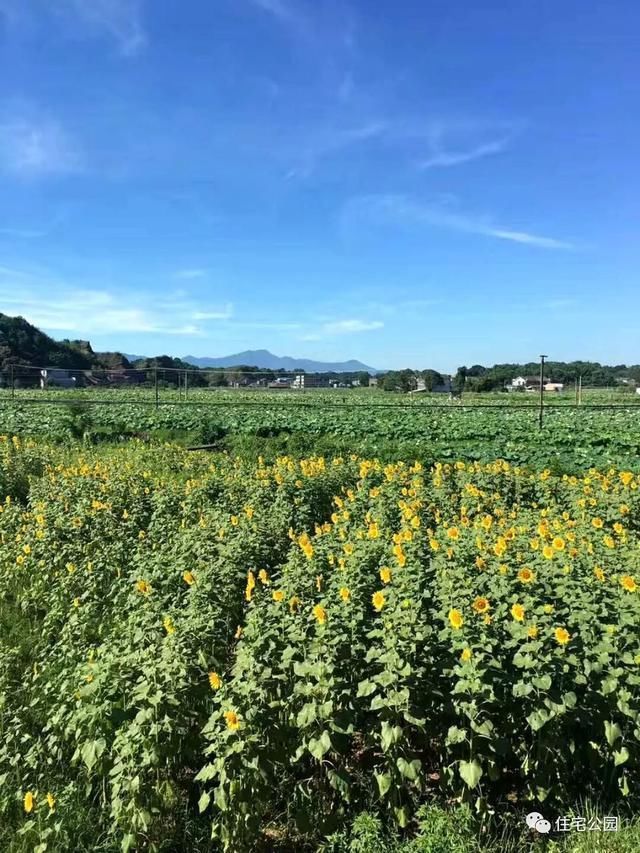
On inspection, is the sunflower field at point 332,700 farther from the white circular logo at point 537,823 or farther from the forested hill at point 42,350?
the forested hill at point 42,350

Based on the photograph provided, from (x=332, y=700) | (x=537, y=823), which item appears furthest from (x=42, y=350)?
(x=537, y=823)

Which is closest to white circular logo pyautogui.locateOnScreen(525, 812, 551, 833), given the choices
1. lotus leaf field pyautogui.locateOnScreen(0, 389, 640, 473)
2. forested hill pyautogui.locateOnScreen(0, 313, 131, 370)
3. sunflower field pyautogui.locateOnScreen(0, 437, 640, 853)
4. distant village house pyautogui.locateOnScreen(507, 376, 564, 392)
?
sunflower field pyautogui.locateOnScreen(0, 437, 640, 853)

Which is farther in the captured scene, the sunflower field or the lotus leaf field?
the lotus leaf field

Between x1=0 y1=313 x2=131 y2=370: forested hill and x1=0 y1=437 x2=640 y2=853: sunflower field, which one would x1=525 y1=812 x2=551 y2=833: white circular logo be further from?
x1=0 y1=313 x2=131 y2=370: forested hill

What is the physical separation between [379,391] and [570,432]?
109 feet

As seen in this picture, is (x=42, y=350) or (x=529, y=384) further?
(x=42, y=350)

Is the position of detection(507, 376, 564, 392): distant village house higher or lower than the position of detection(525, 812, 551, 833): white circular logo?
higher

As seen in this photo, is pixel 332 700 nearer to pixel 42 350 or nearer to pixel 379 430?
pixel 379 430

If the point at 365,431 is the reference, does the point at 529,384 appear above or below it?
above

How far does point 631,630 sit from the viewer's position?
9.82 ft

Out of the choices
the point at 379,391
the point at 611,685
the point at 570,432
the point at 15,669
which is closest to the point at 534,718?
the point at 611,685


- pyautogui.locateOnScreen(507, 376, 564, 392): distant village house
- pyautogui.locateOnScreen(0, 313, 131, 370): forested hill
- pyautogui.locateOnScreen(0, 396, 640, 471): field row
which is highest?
pyautogui.locateOnScreen(0, 313, 131, 370): forested hill

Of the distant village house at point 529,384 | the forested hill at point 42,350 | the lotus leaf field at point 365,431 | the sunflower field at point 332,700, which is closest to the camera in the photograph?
the sunflower field at point 332,700

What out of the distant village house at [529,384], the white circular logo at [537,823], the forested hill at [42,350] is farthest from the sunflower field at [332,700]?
the forested hill at [42,350]
